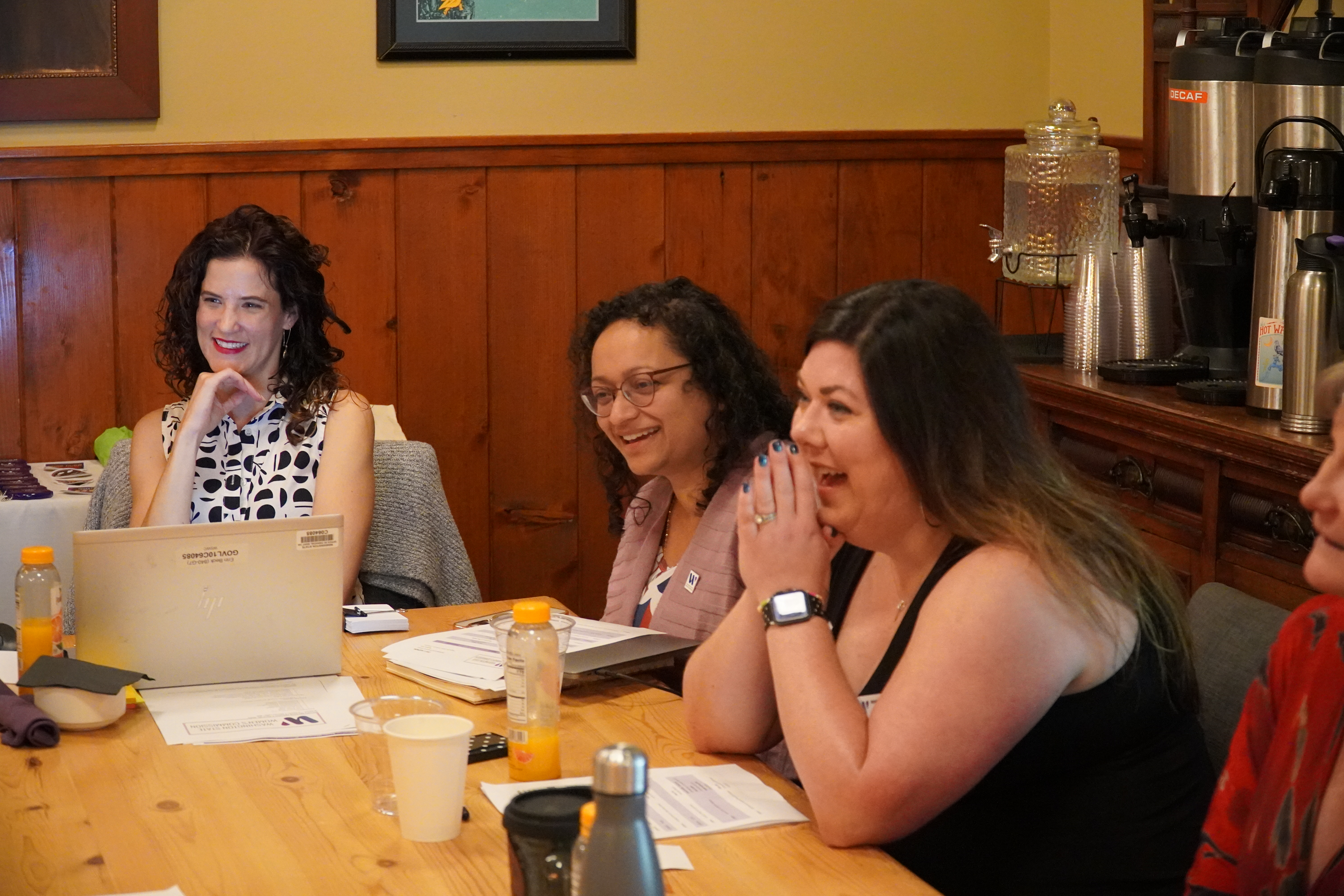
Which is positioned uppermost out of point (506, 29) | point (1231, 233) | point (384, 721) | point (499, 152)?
point (506, 29)

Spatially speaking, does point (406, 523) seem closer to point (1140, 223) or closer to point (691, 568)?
point (691, 568)

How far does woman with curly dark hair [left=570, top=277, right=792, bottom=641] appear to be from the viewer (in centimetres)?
221

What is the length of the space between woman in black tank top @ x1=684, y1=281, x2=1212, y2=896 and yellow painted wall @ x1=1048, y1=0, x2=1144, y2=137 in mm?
2066

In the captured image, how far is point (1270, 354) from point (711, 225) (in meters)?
1.56

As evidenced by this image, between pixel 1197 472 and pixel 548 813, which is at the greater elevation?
pixel 1197 472

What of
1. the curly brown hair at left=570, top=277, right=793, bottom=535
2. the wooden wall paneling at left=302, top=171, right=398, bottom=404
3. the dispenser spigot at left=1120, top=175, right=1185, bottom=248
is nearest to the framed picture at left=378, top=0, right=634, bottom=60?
the wooden wall paneling at left=302, top=171, right=398, bottom=404

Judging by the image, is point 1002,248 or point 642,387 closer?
point 642,387

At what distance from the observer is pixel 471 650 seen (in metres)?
2.06

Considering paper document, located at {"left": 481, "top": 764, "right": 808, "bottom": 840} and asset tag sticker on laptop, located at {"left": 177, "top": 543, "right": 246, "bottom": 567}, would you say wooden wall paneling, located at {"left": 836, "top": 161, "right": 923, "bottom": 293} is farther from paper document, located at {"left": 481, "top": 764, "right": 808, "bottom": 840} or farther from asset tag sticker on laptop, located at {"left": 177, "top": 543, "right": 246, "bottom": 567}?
paper document, located at {"left": 481, "top": 764, "right": 808, "bottom": 840}

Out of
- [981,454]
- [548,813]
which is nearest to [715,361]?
[981,454]

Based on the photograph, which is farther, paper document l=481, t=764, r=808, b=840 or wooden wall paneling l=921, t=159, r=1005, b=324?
wooden wall paneling l=921, t=159, r=1005, b=324

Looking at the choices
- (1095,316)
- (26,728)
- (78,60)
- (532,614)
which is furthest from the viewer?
(78,60)

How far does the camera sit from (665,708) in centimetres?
187

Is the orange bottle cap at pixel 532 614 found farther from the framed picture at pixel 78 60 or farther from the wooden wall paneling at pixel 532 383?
the framed picture at pixel 78 60
